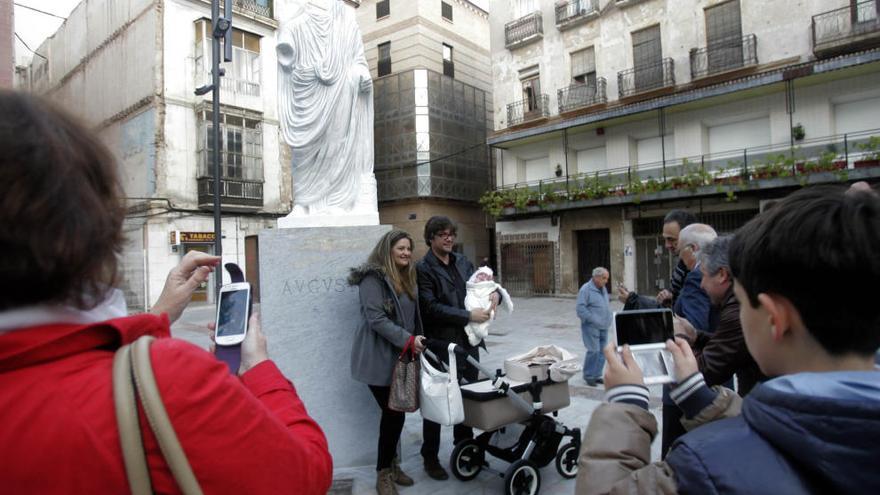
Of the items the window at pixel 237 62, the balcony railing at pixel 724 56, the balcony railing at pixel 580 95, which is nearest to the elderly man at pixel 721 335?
the balcony railing at pixel 724 56

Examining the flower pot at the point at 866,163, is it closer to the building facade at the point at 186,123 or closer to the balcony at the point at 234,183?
the building facade at the point at 186,123

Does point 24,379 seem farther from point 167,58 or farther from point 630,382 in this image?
point 167,58

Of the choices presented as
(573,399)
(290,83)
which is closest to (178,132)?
(290,83)

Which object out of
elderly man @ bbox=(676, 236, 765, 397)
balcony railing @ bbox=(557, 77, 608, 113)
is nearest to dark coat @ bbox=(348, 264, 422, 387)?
elderly man @ bbox=(676, 236, 765, 397)

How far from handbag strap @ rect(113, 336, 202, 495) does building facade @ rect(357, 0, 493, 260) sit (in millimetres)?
21685

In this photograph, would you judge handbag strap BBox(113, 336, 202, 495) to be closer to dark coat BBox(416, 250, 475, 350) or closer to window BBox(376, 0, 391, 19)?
dark coat BBox(416, 250, 475, 350)

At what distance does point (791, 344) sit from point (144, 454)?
1.26 metres

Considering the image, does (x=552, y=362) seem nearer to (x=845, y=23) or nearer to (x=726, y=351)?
(x=726, y=351)

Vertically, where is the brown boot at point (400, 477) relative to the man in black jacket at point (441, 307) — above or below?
below

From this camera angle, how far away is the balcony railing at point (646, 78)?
1820 centimetres

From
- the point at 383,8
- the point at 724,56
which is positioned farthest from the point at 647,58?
the point at 383,8

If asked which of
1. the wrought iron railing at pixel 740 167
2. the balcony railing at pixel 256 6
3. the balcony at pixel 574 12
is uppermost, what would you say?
the balcony railing at pixel 256 6

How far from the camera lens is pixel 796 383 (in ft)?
3.20

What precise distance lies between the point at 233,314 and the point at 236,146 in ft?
68.5
